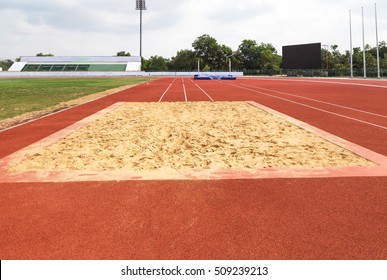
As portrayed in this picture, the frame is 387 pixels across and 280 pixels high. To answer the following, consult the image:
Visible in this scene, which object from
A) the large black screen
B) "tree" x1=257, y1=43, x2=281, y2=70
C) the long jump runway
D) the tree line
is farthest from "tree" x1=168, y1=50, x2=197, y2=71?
the long jump runway

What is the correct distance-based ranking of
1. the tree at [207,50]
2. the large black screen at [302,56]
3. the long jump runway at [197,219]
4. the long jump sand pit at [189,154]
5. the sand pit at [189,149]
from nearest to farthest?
1. the long jump runway at [197,219]
2. the long jump sand pit at [189,154]
3. the sand pit at [189,149]
4. the large black screen at [302,56]
5. the tree at [207,50]

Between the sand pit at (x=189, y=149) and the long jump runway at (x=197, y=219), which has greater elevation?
the sand pit at (x=189, y=149)

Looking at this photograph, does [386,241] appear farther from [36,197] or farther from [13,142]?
[13,142]

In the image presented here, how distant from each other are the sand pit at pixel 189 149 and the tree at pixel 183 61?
98.7 m

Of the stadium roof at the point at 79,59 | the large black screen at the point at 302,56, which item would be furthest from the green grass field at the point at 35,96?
the stadium roof at the point at 79,59

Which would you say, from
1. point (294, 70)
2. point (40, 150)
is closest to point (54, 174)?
point (40, 150)

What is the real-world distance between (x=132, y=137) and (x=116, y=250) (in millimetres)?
4941

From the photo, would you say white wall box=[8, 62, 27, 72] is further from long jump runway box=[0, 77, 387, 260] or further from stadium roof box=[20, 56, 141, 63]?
long jump runway box=[0, 77, 387, 260]

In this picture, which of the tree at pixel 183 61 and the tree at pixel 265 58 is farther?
the tree at pixel 183 61

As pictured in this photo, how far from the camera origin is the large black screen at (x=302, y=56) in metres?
54.7

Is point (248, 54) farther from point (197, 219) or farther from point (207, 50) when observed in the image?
point (197, 219)

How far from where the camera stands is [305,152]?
19.9 feet

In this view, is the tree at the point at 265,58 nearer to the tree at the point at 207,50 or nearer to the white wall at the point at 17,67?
the tree at the point at 207,50

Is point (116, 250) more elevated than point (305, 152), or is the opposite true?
point (305, 152)
